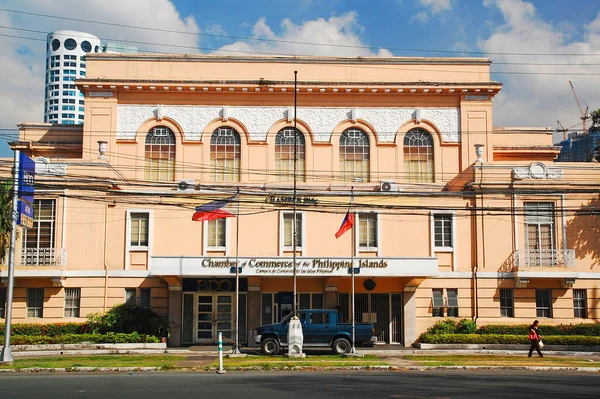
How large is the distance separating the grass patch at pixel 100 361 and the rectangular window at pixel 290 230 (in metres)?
8.99

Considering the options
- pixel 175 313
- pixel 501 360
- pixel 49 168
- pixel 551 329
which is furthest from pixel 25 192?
pixel 551 329

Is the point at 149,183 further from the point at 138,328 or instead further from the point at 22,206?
the point at 22,206

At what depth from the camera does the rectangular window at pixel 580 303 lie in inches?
1383

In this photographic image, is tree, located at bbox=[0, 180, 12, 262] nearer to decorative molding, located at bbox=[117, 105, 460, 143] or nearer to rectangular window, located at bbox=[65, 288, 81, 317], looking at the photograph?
rectangular window, located at bbox=[65, 288, 81, 317]

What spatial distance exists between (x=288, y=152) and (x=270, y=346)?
1282 centimetres

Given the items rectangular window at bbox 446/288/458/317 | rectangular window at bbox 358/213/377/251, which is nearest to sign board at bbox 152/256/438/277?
rectangular window at bbox 358/213/377/251

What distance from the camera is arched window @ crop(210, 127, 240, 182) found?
39.1 meters

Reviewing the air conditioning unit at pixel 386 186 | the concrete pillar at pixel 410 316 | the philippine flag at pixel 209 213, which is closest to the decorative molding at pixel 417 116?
the air conditioning unit at pixel 386 186

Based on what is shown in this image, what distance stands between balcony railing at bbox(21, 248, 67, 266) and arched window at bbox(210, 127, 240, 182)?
957 cm

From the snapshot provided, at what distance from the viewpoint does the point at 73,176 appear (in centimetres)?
3406

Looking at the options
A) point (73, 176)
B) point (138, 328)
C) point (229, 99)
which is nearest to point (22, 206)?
point (73, 176)

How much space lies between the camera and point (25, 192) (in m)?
27.5

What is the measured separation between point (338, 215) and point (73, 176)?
13.1 metres

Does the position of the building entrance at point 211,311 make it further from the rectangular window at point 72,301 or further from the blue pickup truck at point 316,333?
the rectangular window at point 72,301
